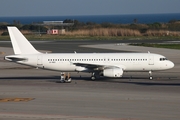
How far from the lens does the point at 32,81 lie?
53219 mm

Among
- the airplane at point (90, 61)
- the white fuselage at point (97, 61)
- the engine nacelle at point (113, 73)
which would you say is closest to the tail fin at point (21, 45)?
the airplane at point (90, 61)

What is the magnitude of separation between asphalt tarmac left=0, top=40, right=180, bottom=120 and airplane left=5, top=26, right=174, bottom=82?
1326 millimetres

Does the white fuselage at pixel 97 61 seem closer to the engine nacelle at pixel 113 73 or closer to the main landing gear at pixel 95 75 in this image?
the main landing gear at pixel 95 75

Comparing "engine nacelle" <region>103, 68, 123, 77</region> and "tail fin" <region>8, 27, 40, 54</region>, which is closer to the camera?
"engine nacelle" <region>103, 68, 123, 77</region>

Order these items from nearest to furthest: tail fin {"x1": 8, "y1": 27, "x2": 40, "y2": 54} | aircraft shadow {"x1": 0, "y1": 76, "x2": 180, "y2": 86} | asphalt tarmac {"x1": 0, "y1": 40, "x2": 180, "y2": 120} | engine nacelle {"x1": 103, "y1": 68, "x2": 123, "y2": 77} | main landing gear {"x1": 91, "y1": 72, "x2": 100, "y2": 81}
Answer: asphalt tarmac {"x1": 0, "y1": 40, "x2": 180, "y2": 120} < aircraft shadow {"x1": 0, "y1": 76, "x2": 180, "y2": 86} < engine nacelle {"x1": 103, "y1": 68, "x2": 123, "y2": 77} < main landing gear {"x1": 91, "y1": 72, "x2": 100, "y2": 81} < tail fin {"x1": 8, "y1": 27, "x2": 40, "y2": 54}

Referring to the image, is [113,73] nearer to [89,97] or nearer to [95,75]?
[95,75]

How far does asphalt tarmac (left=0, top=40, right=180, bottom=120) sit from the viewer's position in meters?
33.8

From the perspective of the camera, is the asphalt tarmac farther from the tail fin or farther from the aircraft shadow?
the tail fin

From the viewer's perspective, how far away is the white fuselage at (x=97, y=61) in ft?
174

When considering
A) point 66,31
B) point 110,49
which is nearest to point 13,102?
point 110,49

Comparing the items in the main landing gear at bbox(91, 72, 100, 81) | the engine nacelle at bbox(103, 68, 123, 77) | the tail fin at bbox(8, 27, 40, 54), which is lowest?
the main landing gear at bbox(91, 72, 100, 81)

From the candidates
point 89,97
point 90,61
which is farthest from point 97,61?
point 89,97

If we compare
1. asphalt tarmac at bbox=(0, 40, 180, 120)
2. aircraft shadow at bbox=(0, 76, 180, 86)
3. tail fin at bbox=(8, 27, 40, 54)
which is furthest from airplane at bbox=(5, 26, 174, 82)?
asphalt tarmac at bbox=(0, 40, 180, 120)

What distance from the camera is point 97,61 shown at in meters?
53.5
